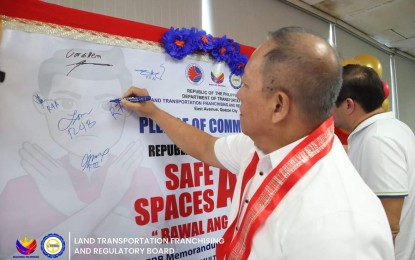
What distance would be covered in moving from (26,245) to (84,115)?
15.7 inches

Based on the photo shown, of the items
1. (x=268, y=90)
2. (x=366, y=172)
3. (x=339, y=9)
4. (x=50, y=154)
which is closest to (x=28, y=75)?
(x=50, y=154)

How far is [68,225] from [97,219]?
86mm

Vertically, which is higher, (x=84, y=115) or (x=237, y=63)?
(x=237, y=63)

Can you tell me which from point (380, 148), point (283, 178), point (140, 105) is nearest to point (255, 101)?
point (283, 178)

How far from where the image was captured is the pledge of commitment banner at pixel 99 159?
0.81 metres

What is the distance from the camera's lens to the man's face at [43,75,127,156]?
0.87 m

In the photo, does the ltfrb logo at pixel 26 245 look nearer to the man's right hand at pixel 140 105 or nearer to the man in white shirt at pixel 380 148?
the man's right hand at pixel 140 105

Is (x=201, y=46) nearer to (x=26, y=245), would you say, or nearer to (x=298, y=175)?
(x=298, y=175)

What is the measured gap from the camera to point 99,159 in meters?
0.95
